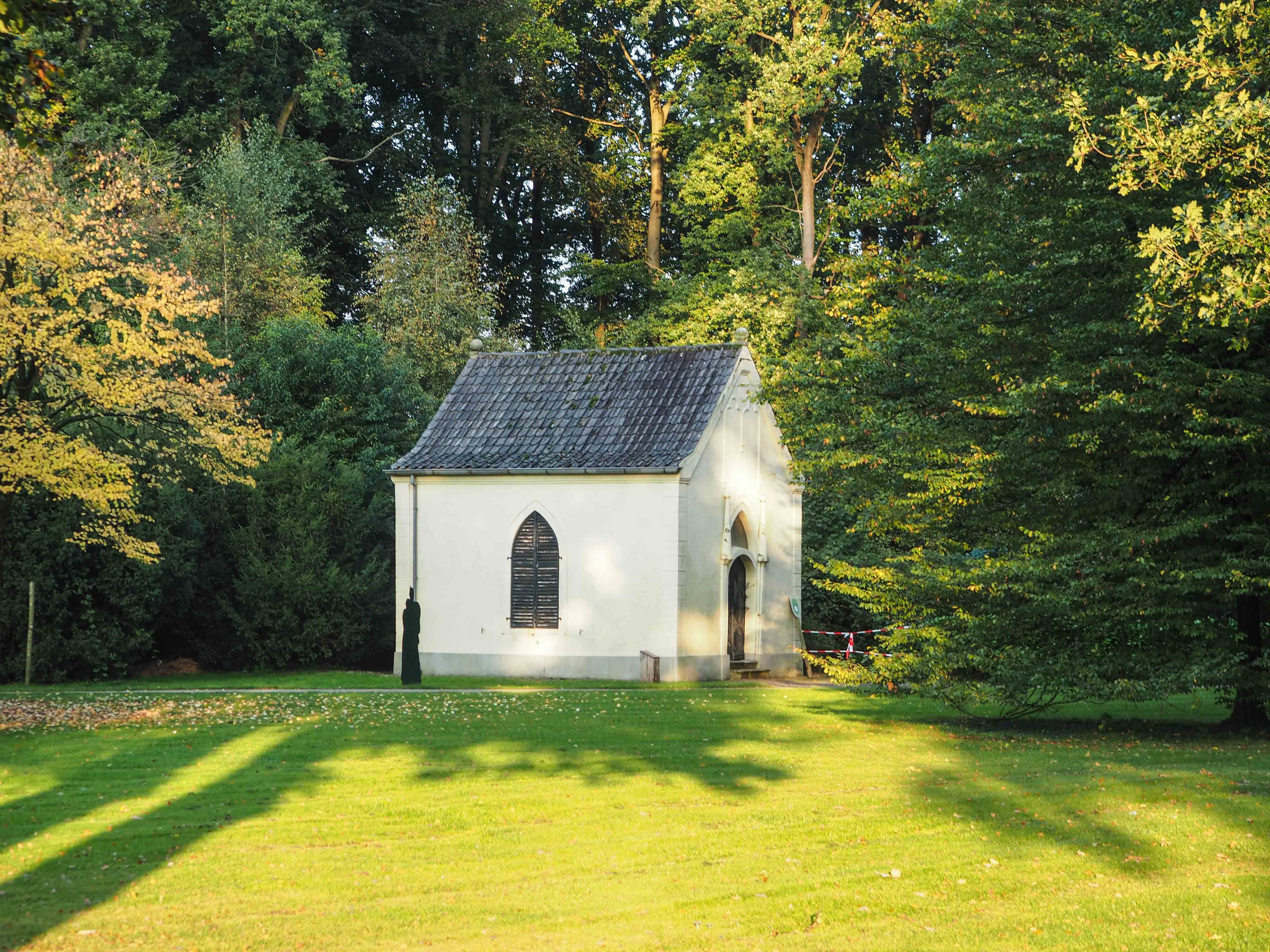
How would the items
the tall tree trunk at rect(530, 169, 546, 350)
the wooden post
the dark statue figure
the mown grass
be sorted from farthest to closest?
the tall tree trunk at rect(530, 169, 546, 350) → the wooden post → the dark statue figure → the mown grass

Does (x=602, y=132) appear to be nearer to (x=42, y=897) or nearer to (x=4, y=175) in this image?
(x=4, y=175)

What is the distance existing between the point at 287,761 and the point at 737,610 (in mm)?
18560

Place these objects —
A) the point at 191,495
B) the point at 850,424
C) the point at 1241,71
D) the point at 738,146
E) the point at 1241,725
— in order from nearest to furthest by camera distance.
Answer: the point at 1241,71 → the point at 1241,725 → the point at 850,424 → the point at 191,495 → the point at 738,146

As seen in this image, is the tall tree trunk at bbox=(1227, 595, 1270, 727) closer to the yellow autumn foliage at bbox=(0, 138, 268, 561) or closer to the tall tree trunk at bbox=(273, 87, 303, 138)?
the yellow autumn foliage at bbox=(0, 138, 268, 561)

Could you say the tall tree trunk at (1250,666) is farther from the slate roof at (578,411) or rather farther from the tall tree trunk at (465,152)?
the tall tree trunk at (465,152)

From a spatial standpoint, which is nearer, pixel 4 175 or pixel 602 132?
pixel 4 175

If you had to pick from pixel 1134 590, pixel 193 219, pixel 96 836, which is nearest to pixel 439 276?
pixel 193 219

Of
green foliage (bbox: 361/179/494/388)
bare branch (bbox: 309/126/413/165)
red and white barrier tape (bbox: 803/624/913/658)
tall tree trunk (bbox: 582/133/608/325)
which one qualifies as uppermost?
bare branch (bbox: 309/126/413/165)

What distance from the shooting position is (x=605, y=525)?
3066cm

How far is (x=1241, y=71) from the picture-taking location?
52.6ft

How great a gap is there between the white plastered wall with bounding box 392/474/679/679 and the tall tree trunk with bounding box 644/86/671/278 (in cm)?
1648

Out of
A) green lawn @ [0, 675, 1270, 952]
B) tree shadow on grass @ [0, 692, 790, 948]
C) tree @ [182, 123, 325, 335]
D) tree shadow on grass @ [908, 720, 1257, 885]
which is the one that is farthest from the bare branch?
tree shadow on grass @ [908, 720, 1257, 885]

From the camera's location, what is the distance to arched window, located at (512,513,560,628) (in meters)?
31.1

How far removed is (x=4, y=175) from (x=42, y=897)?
634 inches
